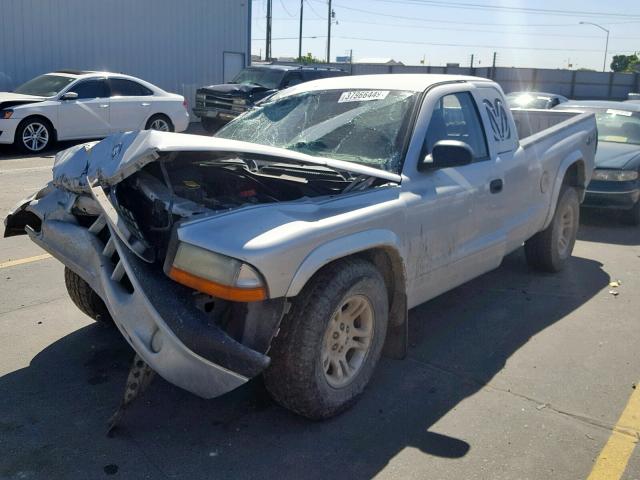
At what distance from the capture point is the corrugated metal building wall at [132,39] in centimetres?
1883

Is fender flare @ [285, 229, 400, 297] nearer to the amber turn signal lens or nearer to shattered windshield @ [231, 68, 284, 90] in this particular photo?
the amber turn signal lens

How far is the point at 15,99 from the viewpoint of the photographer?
44.7 feet

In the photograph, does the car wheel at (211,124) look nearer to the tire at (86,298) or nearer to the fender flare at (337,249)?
the tire at (86,298)

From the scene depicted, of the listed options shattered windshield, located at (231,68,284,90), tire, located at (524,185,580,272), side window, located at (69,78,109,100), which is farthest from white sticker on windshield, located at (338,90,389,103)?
shattered windshield, located at (231,68,284,90)

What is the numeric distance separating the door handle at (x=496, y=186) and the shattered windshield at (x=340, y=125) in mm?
878

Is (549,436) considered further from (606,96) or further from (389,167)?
(606,96)

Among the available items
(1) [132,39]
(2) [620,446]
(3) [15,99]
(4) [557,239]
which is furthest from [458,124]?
(1) [132,39]

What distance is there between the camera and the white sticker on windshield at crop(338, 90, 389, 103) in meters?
4.74

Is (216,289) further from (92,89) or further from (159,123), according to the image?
(159,123)

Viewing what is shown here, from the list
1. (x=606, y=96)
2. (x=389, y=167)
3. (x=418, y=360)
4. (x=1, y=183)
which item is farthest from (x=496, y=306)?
(x=606, y=96)

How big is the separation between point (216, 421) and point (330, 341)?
746 mm

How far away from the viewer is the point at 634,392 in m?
4.18

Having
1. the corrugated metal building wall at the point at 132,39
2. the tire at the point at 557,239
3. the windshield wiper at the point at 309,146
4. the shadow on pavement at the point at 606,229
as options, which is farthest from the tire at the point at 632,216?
the corrugated metal building wall at the point at 132,39

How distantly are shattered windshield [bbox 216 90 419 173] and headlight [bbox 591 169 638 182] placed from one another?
5.16 meters
